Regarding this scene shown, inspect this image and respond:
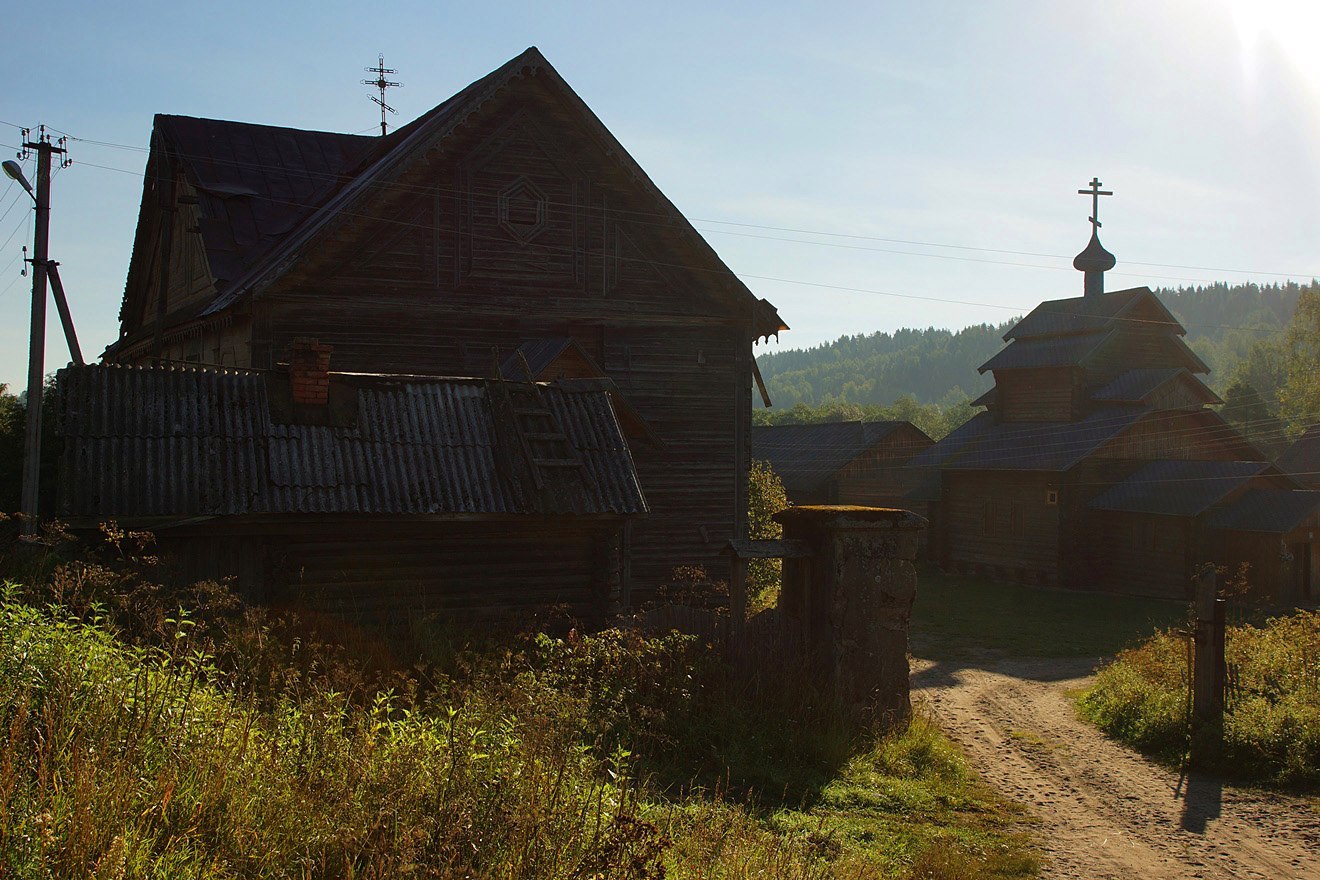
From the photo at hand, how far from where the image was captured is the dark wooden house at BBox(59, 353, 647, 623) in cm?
1120

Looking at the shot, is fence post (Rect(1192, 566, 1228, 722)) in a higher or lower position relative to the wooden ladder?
lower

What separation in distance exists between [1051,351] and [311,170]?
2342cm

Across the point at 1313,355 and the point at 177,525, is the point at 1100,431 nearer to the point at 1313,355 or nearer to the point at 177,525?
the point at 1313,355

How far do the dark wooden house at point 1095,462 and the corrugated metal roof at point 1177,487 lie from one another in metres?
Answer: 0.05

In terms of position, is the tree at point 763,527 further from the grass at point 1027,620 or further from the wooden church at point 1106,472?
the wooden church at point 1106,472

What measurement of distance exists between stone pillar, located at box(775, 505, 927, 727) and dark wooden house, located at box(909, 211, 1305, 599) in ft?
62.8

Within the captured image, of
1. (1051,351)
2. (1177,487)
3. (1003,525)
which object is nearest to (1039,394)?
(1051,351)

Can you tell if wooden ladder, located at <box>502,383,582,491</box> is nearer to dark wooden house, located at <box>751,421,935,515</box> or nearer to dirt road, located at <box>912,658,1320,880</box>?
dirt road, located at <box>912,658,1320,880</box>

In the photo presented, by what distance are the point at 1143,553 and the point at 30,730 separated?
1140 inches

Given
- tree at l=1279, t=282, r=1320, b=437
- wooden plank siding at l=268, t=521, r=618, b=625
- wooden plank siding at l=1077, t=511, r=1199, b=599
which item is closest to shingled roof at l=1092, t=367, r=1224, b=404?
wooden plank siding at l=1077, t=511, r=1199, b=599

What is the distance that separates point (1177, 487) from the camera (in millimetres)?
28578

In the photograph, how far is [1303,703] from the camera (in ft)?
36.2

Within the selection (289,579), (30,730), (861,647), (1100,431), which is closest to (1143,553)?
(1100,431)

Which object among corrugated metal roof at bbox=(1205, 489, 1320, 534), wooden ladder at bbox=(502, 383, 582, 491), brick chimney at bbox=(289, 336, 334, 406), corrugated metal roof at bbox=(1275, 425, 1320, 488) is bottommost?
corrugated metal roof at bbox=(1205, 489, 1320, 534)
